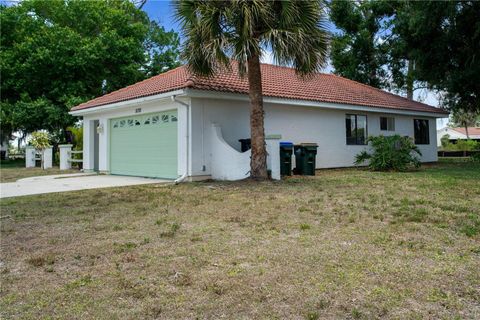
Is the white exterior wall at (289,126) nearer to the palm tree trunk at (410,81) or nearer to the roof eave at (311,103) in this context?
the roof eave at (311,103)

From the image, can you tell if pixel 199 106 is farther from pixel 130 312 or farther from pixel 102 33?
pixel 102 33

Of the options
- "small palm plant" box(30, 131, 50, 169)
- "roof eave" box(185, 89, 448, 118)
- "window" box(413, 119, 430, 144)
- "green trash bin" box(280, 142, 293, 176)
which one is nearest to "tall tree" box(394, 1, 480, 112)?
"roof eave" box(185, 89, 448, 118)

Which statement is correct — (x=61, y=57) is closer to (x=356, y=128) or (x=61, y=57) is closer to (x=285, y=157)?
(x=356, y=128)

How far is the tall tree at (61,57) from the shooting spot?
25.9 meters

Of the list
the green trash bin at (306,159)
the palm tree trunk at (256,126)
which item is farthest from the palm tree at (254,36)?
Answer: the green trash bin at (306,159)

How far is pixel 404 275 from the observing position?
158 inches

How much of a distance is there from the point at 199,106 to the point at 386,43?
2033 centimetres

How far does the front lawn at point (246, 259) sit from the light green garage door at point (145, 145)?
18.8ft

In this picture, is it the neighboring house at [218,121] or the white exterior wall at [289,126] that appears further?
the white exterior wall at [289,126]

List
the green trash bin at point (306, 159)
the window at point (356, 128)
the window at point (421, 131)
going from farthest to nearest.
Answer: the window at point (421, 131)
the window at point (356, 128)
the green trash bin at point (306, 159)

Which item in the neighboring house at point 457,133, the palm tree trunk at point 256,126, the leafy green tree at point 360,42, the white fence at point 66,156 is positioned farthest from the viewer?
the neighboring house at point 457,133

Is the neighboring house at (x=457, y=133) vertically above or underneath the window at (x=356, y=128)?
above

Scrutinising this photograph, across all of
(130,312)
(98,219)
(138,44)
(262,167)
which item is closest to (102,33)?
(138,44)

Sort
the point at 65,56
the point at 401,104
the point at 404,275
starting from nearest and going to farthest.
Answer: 1. the point at 404,275
2. the point at 401,104
3. the point at 65,56
